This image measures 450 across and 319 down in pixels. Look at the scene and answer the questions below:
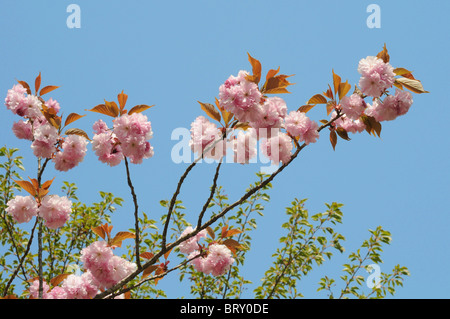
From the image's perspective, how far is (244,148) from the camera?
2.03 meters

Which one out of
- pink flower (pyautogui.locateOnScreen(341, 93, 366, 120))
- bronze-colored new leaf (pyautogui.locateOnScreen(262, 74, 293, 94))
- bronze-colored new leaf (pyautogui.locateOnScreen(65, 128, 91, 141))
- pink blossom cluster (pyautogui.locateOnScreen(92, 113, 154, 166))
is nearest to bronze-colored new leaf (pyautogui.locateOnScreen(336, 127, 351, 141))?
pink flower (pyautogui.locateOnScreen(341, 93, 366, 120))

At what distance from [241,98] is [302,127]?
404 millimetres

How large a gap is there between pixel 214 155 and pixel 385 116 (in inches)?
39.8

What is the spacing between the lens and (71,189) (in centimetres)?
455

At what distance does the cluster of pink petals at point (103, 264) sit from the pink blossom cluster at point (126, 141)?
1.52 ft

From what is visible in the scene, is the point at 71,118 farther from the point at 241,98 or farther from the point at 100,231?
the point at 241,98

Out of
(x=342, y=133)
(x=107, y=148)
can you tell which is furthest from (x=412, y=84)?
(x=107, y=148)

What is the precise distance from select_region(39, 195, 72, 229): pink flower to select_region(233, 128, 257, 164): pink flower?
3.24 ft

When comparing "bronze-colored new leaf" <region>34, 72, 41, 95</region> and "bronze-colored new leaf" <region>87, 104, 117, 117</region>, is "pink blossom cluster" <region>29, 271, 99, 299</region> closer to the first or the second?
"bronze-colored new leaf" <region>87, 104, 117, 117</region>

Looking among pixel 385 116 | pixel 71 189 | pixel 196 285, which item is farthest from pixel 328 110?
pixel 71 189

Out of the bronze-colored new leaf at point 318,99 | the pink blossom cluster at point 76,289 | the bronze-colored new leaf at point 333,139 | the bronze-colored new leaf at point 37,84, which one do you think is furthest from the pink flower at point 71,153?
the bronze-colored new leaf at point 333,139

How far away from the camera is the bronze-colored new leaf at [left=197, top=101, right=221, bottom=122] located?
1.99m

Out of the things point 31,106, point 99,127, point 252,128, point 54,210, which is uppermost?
point 31,106
